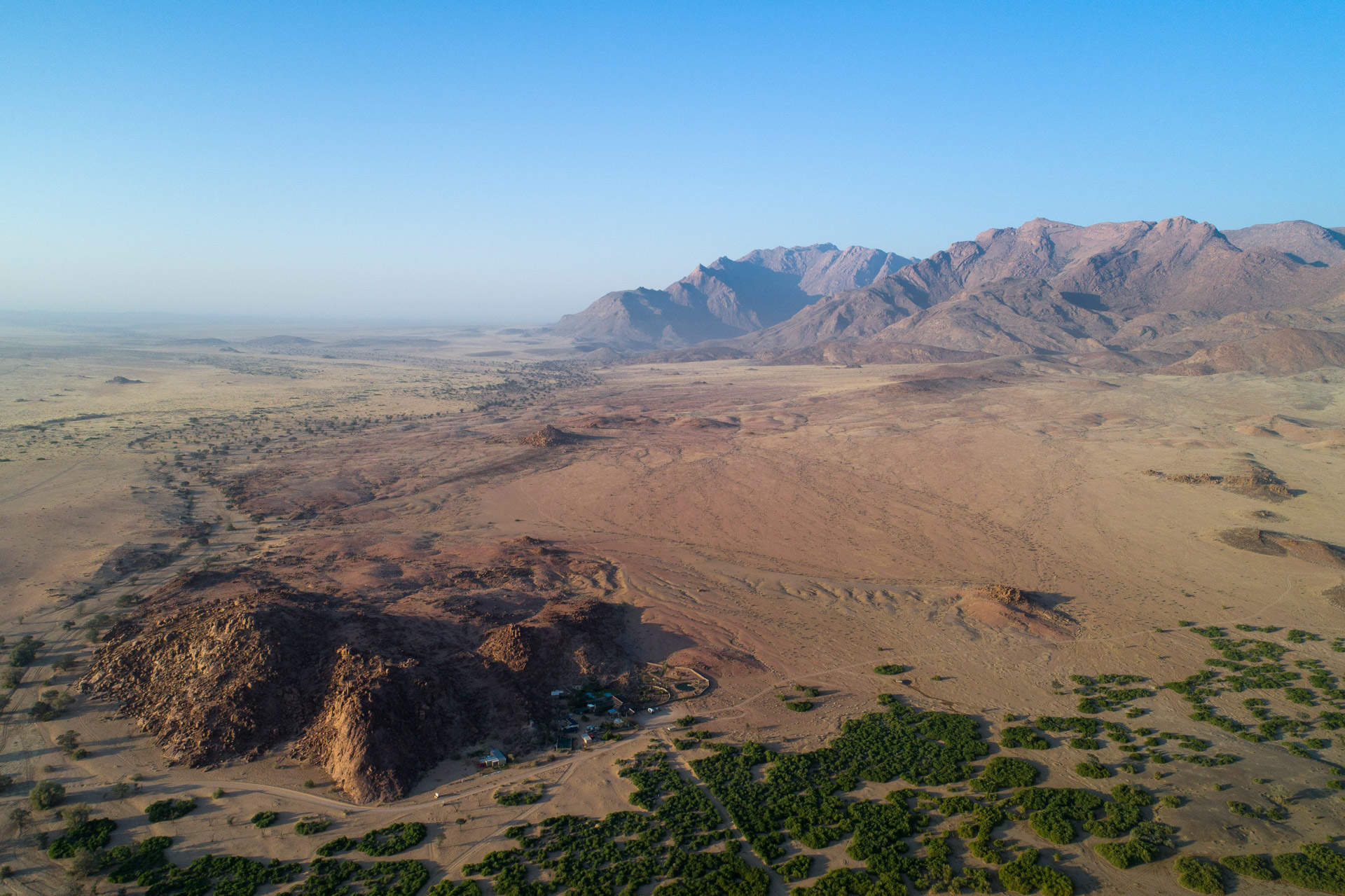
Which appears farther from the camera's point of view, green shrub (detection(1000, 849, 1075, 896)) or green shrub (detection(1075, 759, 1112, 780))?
green shrub (detection(1075, 759, 1112, 780))

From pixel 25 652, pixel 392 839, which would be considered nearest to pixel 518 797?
pixel 392 839

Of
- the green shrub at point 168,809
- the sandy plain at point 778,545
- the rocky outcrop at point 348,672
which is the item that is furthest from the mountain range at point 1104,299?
the green shrub at point 168,809

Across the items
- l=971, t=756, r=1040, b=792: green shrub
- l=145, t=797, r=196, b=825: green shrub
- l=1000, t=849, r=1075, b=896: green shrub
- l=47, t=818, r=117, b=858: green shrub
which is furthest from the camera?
l=971, t=756, r=1040, b=792: green shrub

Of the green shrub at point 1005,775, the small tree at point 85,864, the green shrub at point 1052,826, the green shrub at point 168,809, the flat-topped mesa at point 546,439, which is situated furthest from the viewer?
the flat-topped mesa at point 546,439

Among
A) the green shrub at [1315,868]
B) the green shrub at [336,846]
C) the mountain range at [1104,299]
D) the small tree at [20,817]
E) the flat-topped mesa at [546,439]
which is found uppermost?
the mountain range at [1104,299]

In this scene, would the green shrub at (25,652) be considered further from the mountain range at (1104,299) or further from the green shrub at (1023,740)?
the mountain range at (1104,299)

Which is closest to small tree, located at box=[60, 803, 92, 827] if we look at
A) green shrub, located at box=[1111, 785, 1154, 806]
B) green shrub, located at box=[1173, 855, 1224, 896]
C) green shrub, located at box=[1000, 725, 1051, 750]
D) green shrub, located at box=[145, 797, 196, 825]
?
green shrub, located at box=[145, 797, 196, 825]

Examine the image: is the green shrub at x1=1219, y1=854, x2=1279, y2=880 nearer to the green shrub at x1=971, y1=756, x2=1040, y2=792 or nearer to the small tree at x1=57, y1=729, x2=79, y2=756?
the green shrub at x1=971, y1=756, x2=1040, y2=792

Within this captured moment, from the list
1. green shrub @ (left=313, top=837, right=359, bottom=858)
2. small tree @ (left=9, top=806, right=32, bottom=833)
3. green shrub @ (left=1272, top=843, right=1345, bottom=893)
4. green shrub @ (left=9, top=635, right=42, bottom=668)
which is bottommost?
green shrub @ (left=313, top=837, right=359, bottom=858)
